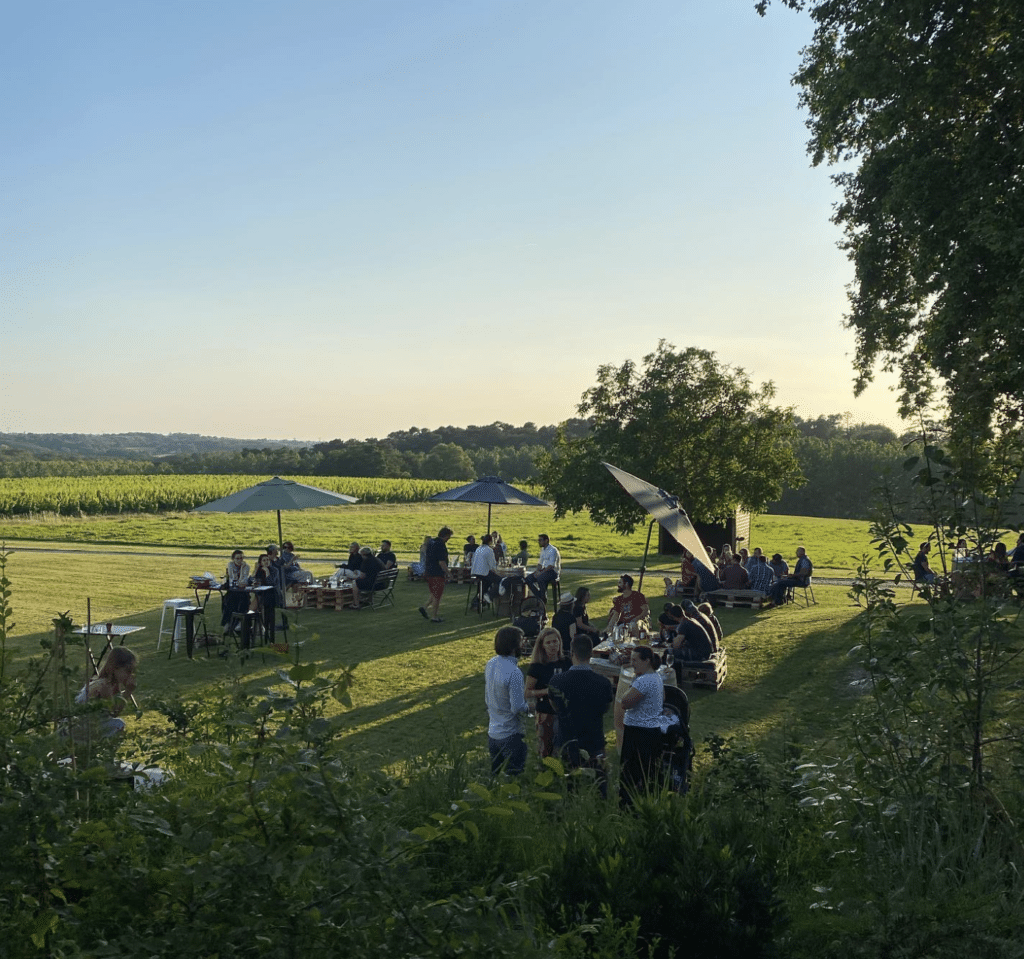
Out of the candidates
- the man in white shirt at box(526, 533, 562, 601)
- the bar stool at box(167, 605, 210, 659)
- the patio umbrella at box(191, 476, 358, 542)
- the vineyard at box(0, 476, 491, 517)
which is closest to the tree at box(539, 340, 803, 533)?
the man in white shirt at box(526, 533, 562, 601)

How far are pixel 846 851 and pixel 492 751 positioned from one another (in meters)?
3.31

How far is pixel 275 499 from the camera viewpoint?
1530cm

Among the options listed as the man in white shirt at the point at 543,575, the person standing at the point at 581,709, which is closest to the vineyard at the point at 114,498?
the man in white shirt at the point at 543,575

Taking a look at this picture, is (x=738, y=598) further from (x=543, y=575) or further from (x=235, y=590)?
(x=235, y=590)

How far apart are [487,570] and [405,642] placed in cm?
293

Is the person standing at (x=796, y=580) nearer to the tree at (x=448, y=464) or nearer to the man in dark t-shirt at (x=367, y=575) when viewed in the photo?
the man in dark t-shirt at (x=367, y=575)

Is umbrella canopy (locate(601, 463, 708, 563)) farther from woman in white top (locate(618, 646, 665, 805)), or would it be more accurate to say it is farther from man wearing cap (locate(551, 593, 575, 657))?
woman in white top (locate(618, 646, 665, 805))

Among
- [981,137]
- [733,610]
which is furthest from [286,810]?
[733,610]

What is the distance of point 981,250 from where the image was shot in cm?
1377

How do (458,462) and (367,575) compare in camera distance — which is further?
(458,462)

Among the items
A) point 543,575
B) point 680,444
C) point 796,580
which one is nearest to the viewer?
point 543,575

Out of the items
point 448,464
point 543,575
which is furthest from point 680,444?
point 448,464

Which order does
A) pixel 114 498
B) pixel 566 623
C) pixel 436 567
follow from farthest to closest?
pixel 114 498, pixel 436 567, pixel 566 623

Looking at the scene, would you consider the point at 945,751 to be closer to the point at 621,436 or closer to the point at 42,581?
the point at 621,436
